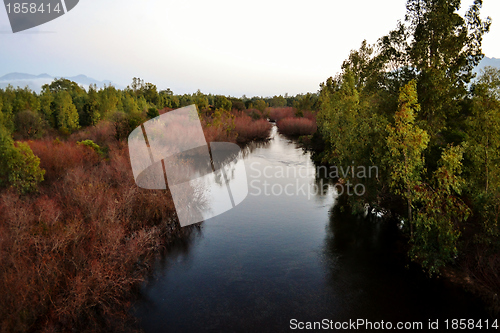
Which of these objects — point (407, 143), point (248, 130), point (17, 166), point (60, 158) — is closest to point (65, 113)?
point (248, 130)

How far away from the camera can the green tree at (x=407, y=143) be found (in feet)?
36.8

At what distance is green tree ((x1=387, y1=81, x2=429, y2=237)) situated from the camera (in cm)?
1120

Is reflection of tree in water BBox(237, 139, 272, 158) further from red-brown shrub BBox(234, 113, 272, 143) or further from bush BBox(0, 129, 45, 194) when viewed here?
bush BBox(0, 129, 45, 194)

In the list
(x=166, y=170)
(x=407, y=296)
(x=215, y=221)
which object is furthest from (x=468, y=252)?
(x=166, y=170)

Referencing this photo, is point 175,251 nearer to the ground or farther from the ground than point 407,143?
nearer to the ground

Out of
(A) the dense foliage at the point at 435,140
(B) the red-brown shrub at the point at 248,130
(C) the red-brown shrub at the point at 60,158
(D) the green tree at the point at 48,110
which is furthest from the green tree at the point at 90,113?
(A) the dense foliage at the point at 435,140

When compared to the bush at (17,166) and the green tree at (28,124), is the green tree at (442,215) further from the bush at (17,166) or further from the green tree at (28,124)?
the green tree at (28,124)

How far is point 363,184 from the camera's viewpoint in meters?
14.5

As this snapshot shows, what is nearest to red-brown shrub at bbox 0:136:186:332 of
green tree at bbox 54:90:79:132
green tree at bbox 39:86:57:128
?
green tree at bbox 54:90:79:132

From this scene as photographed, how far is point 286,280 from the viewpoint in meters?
11.6

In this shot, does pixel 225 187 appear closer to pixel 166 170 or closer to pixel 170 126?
pixel 166 170

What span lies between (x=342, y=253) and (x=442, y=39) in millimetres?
11323

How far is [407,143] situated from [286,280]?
264 inches

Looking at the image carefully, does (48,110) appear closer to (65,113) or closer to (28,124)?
(65,113)
